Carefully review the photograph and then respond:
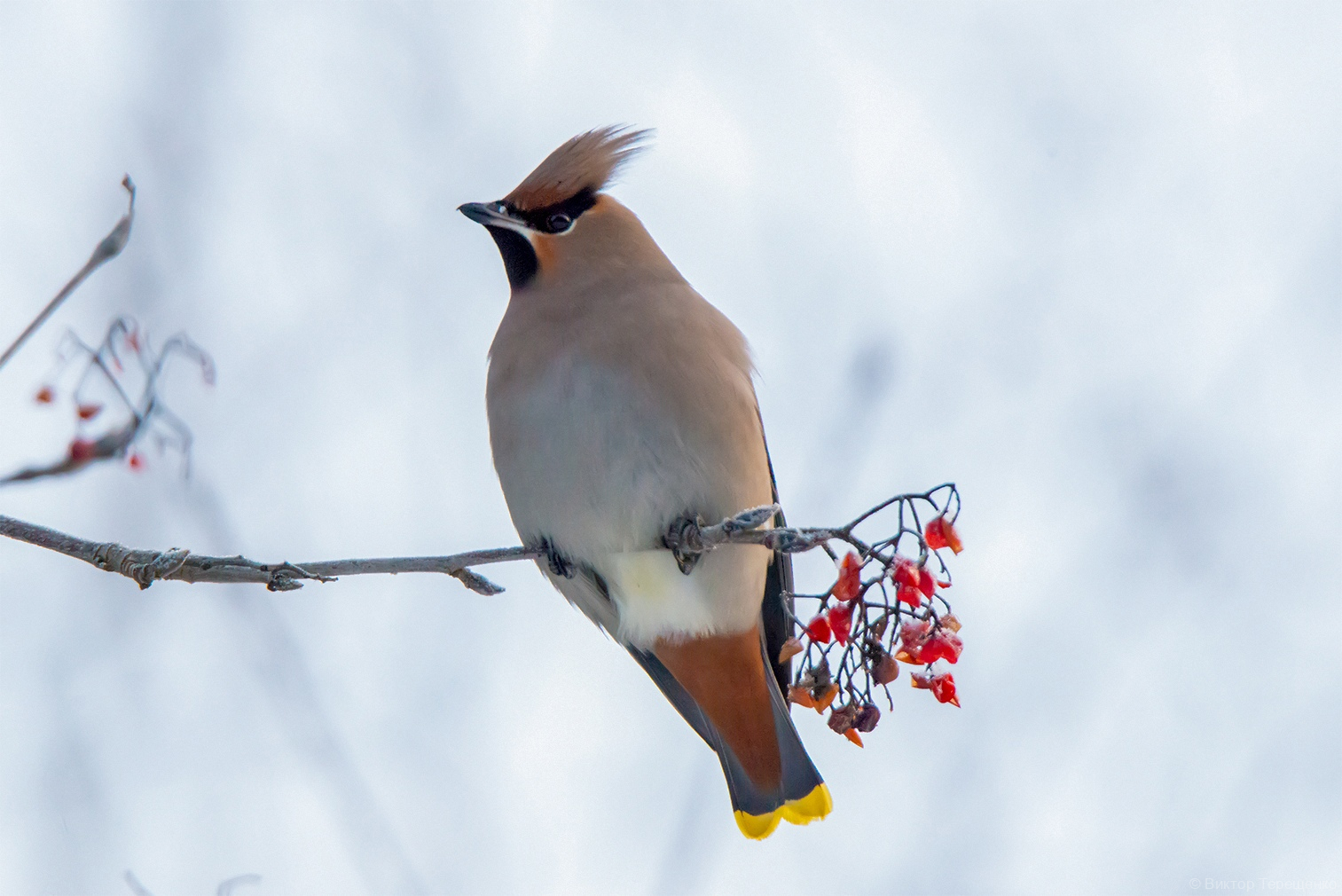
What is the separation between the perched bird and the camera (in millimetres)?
3326

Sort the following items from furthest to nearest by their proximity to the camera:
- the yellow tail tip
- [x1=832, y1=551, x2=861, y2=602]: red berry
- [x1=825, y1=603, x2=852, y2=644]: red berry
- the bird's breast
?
the yellow tail tip < the bird's breast < [x1=825, y1=603, x2=852, y2=644]: red berry < [x1=832, y1=551, x2=861, y2=602]: red berry

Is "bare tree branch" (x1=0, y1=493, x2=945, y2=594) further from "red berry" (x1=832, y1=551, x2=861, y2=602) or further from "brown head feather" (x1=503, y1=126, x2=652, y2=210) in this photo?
"brown head feather" (x1=503, y1=126, x2=652, y2=210)

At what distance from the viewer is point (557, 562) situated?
356 cm

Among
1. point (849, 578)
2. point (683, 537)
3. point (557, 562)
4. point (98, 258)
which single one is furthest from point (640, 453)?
point (98, 258)

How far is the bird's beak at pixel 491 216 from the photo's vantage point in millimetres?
3738

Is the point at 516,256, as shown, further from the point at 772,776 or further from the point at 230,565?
the point at 230,565

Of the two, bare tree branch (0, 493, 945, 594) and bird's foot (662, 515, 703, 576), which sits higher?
bare tree branch (0, 493, 945, 594)

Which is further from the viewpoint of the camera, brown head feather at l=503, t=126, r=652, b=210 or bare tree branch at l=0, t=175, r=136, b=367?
brown head feather at l=503, t=126, r=652, b=210

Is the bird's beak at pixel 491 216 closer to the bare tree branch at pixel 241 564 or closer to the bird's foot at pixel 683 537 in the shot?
the bird's foot at pixel 683 537

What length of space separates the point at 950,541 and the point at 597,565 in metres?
1.23

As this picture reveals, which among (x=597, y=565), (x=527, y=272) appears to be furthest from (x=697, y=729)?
(x=527, y=272)

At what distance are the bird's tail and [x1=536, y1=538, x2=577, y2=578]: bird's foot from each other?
1.18 feet

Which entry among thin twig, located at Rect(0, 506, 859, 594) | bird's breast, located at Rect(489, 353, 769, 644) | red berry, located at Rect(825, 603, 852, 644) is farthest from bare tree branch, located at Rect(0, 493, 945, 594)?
bird's breast, located at Rect(489, 353, 769, 644)

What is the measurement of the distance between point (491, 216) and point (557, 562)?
96cm
